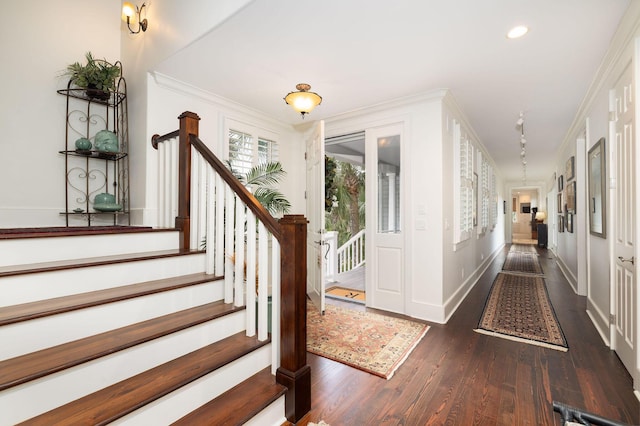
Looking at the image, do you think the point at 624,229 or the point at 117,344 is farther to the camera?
the point at 624,229

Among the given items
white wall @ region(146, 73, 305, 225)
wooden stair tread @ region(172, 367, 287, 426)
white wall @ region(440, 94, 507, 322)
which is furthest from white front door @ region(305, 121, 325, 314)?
wooden stair tread @ region(172, 367, 287, 426)

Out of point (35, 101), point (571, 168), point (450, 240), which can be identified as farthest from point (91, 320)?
point (571, 168)

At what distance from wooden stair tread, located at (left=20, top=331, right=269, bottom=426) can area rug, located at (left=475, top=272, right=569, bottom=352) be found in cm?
272

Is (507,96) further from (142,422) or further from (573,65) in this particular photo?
(142,422)

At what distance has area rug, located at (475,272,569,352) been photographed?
2.93m

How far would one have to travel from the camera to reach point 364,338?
114 inches

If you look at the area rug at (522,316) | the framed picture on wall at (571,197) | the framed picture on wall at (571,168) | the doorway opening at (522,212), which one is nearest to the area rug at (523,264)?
the area rug at (522,316)

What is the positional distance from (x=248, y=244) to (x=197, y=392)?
875 mm

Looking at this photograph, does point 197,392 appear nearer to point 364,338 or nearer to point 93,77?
point 364,338

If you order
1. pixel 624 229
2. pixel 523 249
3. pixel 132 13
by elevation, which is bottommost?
pixel 523 249

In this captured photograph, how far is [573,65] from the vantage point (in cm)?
279

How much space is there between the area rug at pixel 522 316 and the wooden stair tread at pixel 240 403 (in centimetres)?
249

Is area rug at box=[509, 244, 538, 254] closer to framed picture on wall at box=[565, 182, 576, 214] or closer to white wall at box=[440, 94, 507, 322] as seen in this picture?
framed picture on wall at box=[565, 182, 576, 214]

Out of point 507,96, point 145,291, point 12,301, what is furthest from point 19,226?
point 507,96
